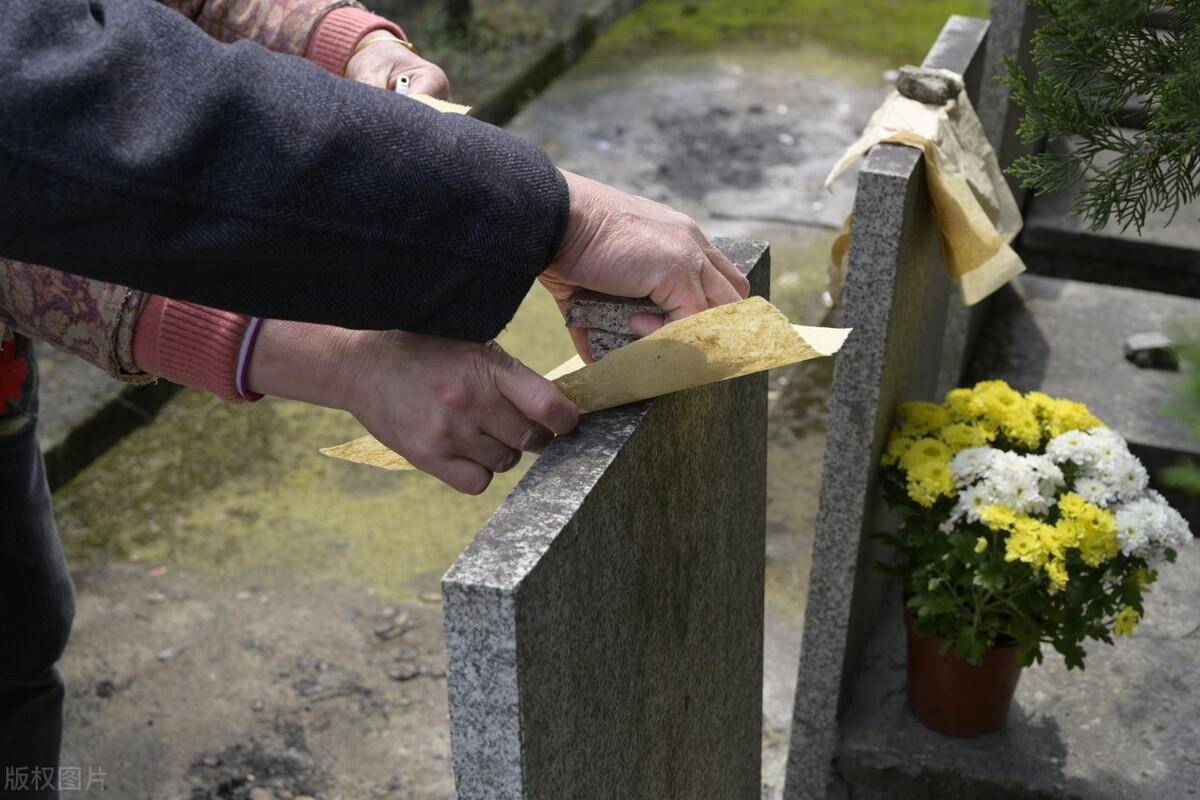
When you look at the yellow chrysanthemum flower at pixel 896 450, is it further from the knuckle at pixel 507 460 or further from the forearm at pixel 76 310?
the forearm at pixel 76 310

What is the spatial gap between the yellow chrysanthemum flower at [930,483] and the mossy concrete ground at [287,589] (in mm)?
1020

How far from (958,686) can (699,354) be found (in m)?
1.40

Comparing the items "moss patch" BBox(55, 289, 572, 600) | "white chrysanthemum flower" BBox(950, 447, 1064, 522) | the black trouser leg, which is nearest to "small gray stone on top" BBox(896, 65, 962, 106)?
"white chrysanthemum flower" BBox(950, 447, 1064, 522)

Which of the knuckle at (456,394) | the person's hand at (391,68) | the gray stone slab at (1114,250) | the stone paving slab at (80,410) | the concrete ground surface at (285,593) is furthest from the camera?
the stone paving slab at (80,410)

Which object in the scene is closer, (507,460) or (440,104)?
(507,460)

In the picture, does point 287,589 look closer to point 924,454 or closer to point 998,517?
point 924,454

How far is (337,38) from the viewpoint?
2.20m

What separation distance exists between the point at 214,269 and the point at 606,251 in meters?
0.43

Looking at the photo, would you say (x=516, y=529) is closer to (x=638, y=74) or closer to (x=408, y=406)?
(x=408, y=406)

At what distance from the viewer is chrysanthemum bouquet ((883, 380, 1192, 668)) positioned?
7.89 ft

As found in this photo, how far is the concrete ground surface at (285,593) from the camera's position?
3.29 m

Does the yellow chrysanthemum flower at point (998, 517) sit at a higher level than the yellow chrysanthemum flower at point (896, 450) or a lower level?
higher

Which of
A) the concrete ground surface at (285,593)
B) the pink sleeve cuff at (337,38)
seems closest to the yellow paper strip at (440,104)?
the pink sleeve cuff at (337,38)

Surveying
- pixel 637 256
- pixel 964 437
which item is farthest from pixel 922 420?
pixel 637 256
